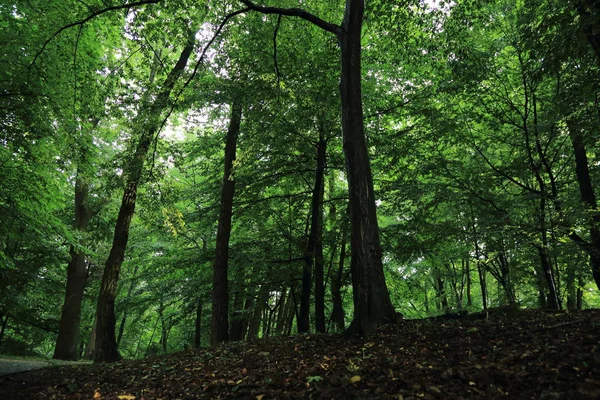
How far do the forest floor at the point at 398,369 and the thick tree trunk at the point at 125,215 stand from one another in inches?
89.8

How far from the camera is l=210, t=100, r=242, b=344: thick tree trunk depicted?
28.7ft

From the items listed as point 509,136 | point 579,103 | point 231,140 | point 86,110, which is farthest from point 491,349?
point 86,110

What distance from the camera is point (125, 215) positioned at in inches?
350

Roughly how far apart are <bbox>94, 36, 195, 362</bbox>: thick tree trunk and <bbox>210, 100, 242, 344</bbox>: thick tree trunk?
1.86 m

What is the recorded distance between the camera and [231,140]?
32.0 ft

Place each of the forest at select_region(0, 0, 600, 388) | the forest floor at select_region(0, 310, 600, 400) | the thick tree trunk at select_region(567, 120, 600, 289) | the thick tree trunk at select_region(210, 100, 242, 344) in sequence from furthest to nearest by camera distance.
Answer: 1. the thick tree trunk at select_region(210, 100, 242, 344)
2. the forest at select_region(0, 0, 600, 388)
3. the thick tree trunk at select_region(567, 120, 600, 289)
4. the forest floor at select_region(0, 310, 600, 400)

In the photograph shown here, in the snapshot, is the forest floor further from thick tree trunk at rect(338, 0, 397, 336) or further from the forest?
the forest

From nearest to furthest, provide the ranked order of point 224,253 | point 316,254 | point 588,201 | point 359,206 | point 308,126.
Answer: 1. point 359,206
2. point 588,201
3. point 308,126
4. point 224,253
5. point 316,254

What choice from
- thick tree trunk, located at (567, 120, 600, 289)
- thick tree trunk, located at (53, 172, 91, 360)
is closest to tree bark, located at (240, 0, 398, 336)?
thick tree trunk, located at (567, 120, 600, 289)

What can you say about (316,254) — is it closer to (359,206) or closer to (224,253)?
(224,253)

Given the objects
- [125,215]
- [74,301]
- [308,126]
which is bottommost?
[74,301]

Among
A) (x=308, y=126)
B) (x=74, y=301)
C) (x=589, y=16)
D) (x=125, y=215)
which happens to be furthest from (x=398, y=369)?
(x=74, y=301)

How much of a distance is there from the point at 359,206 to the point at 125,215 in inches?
263

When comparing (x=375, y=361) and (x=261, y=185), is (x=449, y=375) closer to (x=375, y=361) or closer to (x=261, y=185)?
(x=375, y=361)
